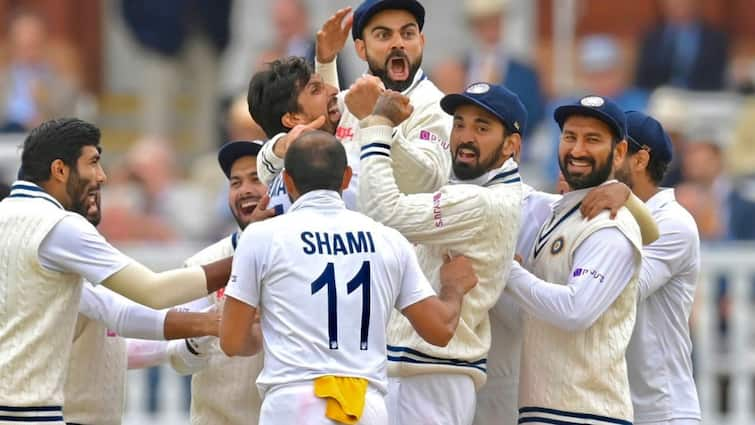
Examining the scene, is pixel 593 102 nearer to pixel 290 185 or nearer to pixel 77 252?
pixel 290 185

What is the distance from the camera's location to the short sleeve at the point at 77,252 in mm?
9914

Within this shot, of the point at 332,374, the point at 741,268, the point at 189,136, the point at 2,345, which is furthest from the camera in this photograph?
the point at 189,136

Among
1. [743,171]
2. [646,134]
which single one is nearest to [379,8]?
[646,134]

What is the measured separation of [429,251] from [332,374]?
1.04 metres

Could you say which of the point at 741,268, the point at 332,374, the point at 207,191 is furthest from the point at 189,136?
the point at 332,374

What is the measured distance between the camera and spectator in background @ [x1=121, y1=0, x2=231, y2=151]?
19391 mm

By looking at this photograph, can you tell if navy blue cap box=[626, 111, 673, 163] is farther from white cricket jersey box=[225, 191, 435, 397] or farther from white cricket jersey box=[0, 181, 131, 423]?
white cricket jersey box=[0, 181, 131, 423]

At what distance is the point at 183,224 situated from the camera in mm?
18016

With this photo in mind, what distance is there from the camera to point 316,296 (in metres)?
9.34

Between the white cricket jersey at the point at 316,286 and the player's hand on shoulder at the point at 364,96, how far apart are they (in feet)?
1.93

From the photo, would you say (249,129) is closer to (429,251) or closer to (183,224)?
(183,224)

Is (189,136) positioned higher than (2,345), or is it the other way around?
(189,136)

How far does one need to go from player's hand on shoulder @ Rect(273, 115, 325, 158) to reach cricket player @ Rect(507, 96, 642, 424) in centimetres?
105

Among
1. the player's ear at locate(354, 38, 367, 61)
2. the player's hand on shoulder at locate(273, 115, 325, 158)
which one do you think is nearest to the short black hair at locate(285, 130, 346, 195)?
the player's hand on shoulder at locate(273, 115, 325, 158)
